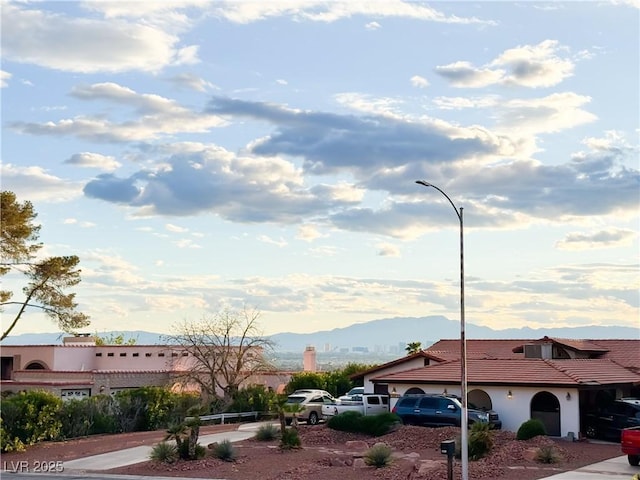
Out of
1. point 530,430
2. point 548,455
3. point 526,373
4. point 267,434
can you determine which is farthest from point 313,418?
point 548,455

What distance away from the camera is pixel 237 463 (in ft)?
95.7

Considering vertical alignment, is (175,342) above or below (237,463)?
above

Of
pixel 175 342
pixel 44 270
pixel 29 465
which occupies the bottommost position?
pixel 29 465

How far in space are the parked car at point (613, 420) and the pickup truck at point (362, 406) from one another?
9010 mm

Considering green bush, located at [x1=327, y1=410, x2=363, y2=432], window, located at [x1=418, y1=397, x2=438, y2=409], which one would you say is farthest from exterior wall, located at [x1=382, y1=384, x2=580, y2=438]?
green bush, located at [x1=327, y1=410, x2=363, y2=432]

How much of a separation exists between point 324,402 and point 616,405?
1365 cm

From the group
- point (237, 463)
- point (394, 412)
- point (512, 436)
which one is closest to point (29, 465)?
point (237, 463)

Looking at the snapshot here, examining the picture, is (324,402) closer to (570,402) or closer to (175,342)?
(570,402)

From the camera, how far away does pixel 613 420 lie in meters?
34.4

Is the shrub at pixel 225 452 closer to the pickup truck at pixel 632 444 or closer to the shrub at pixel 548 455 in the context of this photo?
the shrub at pixel 548 455

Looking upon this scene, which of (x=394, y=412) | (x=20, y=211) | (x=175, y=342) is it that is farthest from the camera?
(x=175, y=342)

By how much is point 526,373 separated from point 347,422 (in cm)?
782

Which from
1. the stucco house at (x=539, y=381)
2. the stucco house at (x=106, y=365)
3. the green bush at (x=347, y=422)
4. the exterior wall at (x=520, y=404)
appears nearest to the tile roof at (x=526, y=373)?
the stucco house at (x=539, y=381)

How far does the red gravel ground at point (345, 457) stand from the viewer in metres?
26.7
